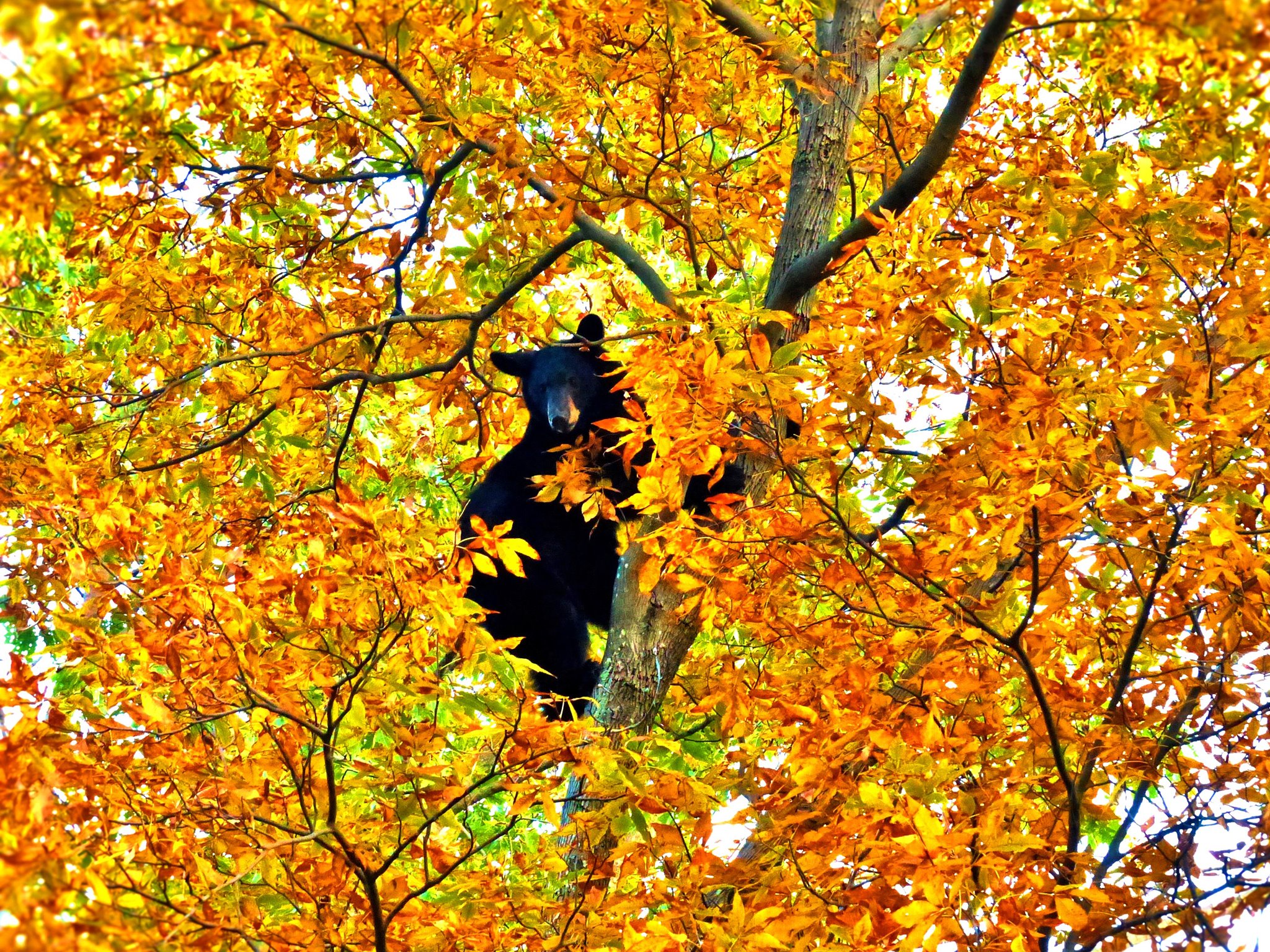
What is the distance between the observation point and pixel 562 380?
23.3 feet

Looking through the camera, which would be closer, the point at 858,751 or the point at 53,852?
the point at 53,852

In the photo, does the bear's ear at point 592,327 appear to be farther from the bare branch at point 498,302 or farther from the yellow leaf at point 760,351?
the yellow leaf at point 760,351

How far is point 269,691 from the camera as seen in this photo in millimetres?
3461

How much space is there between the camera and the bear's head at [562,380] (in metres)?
7.00

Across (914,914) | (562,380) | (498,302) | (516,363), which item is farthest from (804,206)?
(914,914)

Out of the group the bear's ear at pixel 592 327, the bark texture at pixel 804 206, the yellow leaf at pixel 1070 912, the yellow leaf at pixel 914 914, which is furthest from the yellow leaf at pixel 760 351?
the bear's ear at pixel 592 327

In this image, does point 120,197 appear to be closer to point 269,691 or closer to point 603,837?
point 269,691

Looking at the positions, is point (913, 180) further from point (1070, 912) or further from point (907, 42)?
point (1070, 912)

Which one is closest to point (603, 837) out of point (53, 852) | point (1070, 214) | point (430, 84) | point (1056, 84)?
point (53, 852)

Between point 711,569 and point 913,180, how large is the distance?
1.61 m

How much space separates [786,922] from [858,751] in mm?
641

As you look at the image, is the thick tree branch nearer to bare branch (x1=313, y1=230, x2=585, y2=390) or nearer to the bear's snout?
bare branch (x1=313, y1=230, x2=585, y2=390)

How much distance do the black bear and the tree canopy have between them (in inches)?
49.5

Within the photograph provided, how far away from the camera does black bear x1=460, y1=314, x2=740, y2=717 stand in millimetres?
6469
